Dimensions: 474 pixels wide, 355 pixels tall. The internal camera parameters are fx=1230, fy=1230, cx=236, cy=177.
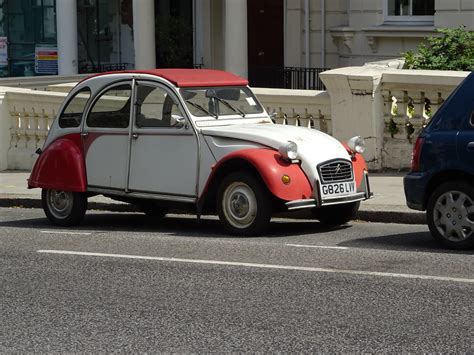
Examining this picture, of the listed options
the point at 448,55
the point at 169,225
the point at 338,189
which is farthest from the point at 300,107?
Answer: the point at 338,189

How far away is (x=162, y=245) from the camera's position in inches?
472

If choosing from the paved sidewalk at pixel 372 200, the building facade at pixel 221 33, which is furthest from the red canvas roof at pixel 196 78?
the building facade at pixel 221 33

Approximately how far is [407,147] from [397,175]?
0.40 meters

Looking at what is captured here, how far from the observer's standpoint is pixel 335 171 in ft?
40.4

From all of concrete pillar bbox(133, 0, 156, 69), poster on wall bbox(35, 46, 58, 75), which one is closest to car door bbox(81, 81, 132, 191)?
concrete pillar bbox(133, 0, 156, 69)

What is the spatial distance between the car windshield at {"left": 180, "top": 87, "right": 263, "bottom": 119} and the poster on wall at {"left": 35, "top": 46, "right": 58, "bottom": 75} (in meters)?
20.1

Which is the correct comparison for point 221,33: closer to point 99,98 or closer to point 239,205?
point 99,98

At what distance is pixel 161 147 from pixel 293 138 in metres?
1.50

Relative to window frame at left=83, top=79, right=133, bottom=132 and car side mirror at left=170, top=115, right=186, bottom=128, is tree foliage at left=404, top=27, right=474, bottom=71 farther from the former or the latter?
car side mirror at left=170, top=115, right=186, bottom=128

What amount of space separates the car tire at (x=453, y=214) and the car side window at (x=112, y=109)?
153 inches

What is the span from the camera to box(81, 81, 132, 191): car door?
13.4 metres

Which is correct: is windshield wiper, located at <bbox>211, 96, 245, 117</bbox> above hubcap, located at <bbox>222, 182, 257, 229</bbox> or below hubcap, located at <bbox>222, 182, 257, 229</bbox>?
above

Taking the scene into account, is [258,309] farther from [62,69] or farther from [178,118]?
[62,69]

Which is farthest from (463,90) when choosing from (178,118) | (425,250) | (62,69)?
(62,69)
